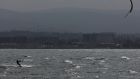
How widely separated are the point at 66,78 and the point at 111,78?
451 centimetres

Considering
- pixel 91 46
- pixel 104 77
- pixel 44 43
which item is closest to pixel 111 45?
pixel 91 46

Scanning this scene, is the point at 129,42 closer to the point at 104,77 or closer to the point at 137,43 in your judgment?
the point at 137,43

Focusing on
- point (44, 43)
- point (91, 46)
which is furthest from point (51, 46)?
point (91, 46)

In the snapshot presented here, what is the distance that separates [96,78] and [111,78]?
1488 millimetres

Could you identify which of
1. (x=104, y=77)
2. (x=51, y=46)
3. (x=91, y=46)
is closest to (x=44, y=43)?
(x=51, y=46)

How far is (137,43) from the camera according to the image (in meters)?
169

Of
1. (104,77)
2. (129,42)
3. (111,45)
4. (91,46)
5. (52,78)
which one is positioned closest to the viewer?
(52,78)

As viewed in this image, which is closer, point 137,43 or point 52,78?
point 52,78

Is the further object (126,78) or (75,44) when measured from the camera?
(75,44)

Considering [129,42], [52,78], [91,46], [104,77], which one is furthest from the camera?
[91,46]

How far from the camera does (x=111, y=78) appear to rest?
44.2 meters

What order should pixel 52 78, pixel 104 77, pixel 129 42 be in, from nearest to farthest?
pixel 52 78, pixel 104 77, pixel 129 42

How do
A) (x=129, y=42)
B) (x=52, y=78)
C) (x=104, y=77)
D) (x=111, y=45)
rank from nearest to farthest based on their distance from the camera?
(x=52, y=78)
(x=104, y=77)
(x=129, y=42)
(x=111, y=45)

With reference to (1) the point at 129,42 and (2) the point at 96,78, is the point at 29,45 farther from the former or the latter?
(2) the point at 96,78
